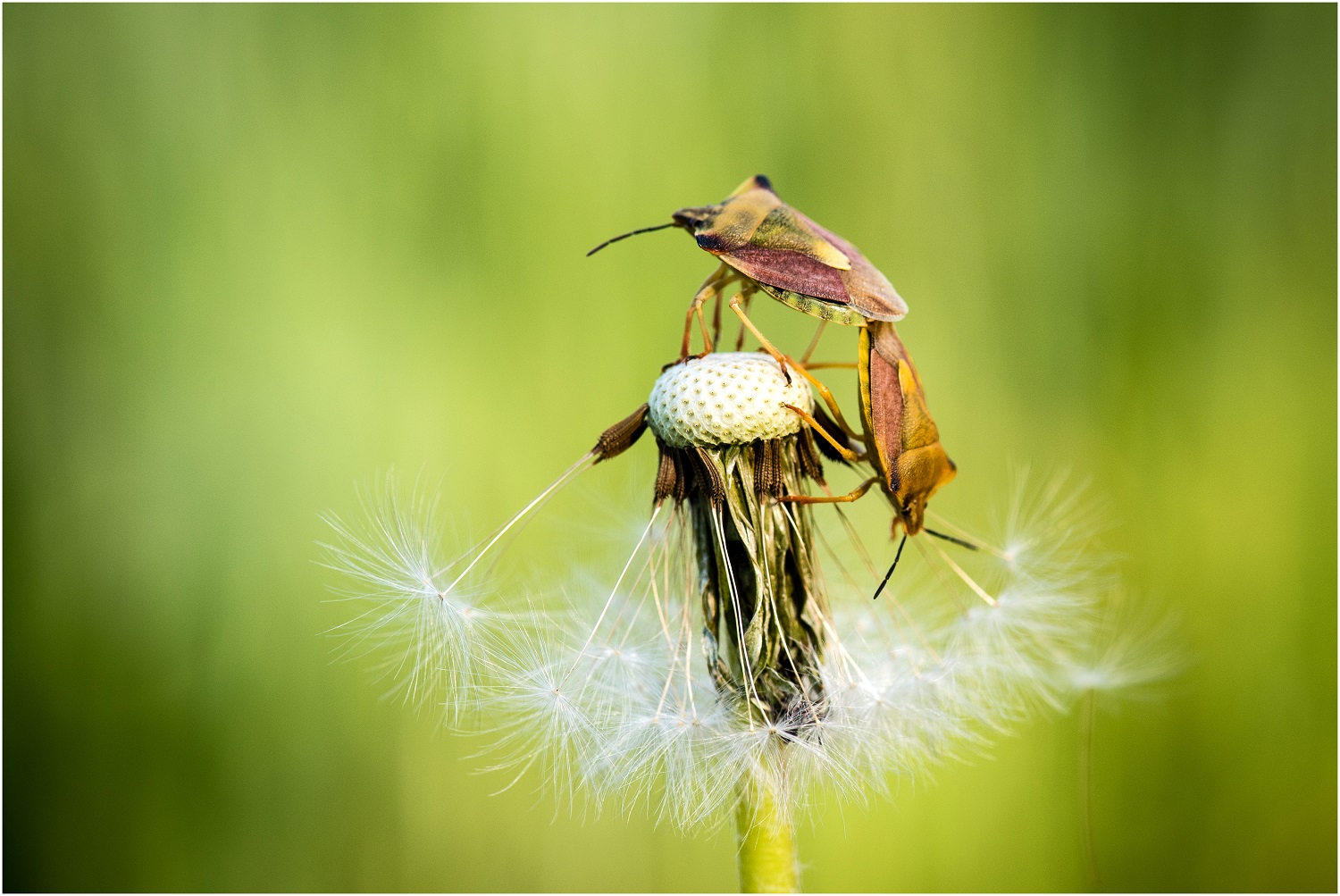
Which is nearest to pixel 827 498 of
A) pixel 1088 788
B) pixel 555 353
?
pixel 555 353

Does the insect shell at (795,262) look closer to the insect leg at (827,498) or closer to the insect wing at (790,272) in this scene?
the insect wing at (790,272)

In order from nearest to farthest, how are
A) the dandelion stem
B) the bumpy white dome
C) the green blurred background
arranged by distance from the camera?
1. the bumpy white dome
2. the green blurred background
3. the dandelion stem

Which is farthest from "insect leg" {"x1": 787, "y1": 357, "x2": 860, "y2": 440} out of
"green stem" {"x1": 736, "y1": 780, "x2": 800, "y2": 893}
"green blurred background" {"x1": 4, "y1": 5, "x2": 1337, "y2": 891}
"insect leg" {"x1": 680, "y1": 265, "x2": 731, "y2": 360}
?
"green blurred background" {"x1": 4, "y1": 5, "x2": 1337, "y2": 891}

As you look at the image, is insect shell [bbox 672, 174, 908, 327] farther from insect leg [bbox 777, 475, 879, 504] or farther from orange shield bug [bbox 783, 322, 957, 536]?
insect leg [bbox 777, 475, 879, 504]

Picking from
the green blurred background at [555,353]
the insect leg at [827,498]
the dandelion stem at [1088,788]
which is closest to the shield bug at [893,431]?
the insect leg at [827,498]

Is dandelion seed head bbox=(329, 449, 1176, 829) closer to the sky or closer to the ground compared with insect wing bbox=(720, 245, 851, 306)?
closer to the ground

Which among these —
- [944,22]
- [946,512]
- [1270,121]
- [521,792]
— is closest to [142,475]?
[521,792]

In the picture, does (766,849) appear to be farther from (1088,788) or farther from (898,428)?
(1088,788)

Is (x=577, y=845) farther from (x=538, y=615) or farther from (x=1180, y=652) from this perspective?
(x=1180, y=652)

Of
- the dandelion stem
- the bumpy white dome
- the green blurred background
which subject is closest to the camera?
the bumpy white dome
